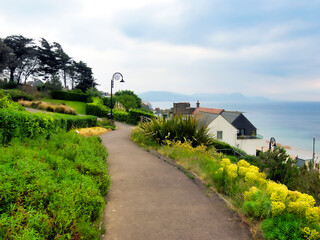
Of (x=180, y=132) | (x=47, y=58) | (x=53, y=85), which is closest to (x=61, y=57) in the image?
(x=47, y=58)

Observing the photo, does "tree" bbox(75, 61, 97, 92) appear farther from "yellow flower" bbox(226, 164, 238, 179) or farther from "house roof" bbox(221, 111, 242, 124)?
"yellow flower" bbox(226, 164, 238, 179)

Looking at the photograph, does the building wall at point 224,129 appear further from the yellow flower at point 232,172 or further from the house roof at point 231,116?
the yellow flower at point 232,172

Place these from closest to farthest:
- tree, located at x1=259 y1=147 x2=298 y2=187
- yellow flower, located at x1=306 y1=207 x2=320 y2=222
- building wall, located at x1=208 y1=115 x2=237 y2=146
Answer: yellow flower, located at x1=306 y1=207 x2=320 y2=222 < tree, located at x1=259 y1=147 x2=298 y2=187 < building wall, located at x1=208 y1=115 x2=237 y2=146

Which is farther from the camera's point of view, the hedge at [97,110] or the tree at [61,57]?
the tree at [61,57]

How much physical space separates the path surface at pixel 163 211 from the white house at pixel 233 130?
2282 cm

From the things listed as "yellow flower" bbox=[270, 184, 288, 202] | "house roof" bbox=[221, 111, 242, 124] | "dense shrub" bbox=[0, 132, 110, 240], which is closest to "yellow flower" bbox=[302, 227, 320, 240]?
"yellow flower" bbox=[270, 184, 288, 202]

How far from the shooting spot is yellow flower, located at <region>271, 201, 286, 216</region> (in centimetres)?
320

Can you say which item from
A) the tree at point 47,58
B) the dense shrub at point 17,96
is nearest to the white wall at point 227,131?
the dense shrub at point 17,96

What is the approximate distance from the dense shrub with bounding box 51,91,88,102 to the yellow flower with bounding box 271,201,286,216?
3871 cm

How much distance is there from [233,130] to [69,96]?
26876 millimetres

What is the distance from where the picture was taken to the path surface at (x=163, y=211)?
10.5ft

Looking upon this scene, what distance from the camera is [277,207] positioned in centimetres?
319

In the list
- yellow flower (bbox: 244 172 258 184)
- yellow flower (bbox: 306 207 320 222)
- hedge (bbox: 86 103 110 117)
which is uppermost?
hedge (bbox: 86 103 110 117)

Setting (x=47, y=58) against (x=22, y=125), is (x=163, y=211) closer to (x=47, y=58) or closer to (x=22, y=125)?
(x=22, y=125)
